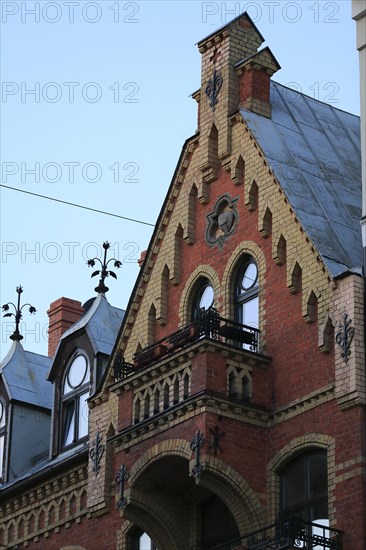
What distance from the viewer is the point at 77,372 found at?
43938 mm

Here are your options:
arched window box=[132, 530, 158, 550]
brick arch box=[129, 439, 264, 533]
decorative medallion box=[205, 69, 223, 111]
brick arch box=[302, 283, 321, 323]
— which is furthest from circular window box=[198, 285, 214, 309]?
arched window box=[132, 530, 158, 550]

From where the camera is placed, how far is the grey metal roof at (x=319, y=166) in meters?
36.8

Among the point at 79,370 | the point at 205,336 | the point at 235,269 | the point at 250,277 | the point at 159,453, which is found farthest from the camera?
the point at 79,370

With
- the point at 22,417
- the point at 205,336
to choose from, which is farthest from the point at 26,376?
the point at 205,336

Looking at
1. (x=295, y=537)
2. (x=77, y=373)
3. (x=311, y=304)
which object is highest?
(x=77, y=373)

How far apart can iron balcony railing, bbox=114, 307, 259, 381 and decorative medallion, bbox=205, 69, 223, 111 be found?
540 centimetres

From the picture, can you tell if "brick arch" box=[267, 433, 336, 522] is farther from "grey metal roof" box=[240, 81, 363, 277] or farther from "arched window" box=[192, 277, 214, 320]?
"arched window" box=[192, 277, 214, 320]

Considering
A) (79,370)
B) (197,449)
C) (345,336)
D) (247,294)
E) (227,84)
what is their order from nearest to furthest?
(345,336)
(197,449)
(247,294)
(227,84)
(79,370)

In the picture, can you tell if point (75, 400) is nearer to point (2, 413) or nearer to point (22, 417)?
point (22, 417)

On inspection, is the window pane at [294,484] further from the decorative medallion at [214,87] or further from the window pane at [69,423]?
the window pane at [69,423]

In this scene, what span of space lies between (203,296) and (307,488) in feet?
20.0

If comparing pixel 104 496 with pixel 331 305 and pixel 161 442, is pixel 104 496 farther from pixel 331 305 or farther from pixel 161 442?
pixel 331 305

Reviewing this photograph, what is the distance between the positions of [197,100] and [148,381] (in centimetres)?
741

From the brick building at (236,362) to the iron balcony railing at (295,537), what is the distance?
1.6 inches
